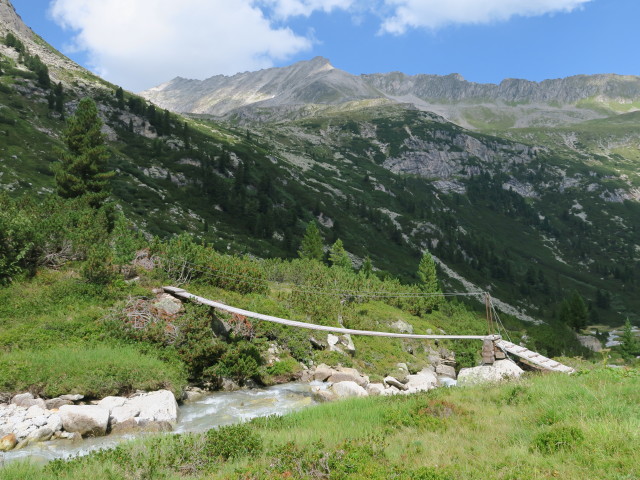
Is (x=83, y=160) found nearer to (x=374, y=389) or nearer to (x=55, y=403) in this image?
(x=55, y=403)

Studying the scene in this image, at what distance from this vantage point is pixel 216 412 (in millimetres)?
14578

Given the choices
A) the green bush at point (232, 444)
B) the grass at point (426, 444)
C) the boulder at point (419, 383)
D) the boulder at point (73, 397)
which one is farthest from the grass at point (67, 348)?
the boulder at point (419, 383)

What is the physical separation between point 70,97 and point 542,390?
473 feet

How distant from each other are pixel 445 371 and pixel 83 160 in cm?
4072

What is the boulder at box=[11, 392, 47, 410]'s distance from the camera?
12.5 meters

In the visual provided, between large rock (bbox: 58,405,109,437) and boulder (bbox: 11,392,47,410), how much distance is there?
1.41 meters

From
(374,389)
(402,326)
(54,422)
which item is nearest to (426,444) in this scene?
(54,422)

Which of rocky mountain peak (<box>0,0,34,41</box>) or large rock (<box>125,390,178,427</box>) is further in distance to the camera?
rocky mountain peak (<box>0,0,34,41</box>)

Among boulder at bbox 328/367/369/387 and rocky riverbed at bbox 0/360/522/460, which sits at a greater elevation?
rocky riverbed at bbox 0/360/522/460

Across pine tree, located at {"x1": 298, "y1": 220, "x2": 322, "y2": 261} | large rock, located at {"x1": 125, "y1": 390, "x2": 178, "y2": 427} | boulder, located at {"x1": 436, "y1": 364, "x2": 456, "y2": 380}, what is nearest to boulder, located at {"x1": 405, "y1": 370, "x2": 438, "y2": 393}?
boulder, located at {"x1": 436, "y1": 364, "x2": 456, "y2": 380}

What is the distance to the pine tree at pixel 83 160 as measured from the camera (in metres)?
38.4

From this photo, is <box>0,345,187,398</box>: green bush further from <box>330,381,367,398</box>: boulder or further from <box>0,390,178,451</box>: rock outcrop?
<box>330,381,367,398</box>: boulder

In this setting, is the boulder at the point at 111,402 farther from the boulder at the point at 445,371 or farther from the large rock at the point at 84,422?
the boulder at the point at 445,371

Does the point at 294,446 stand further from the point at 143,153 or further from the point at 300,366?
the point at 143,153
